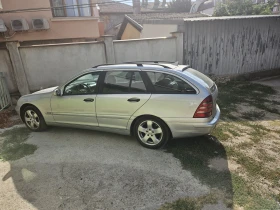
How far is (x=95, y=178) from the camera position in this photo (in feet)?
10.6

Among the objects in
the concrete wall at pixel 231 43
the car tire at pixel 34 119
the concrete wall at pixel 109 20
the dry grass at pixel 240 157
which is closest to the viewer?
the dry grass at pixel 240 157

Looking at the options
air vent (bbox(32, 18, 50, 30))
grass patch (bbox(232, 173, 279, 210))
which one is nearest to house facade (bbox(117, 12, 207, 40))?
air vent (bbox(32, 18, 50, 30))

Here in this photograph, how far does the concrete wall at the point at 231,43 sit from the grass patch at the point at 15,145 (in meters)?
6.33

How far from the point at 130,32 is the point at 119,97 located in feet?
43.5

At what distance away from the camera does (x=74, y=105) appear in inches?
168

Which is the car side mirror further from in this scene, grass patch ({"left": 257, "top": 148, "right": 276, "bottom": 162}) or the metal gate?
grass patch ({"left": 257, "top": 148, "right": 276, "bottom": 162})

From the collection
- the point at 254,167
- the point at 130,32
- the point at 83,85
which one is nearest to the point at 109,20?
the point at 130,32

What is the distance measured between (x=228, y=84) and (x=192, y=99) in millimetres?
5841

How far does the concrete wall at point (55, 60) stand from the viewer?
269 inches

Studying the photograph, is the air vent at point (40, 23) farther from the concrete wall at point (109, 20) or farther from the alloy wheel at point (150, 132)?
the concrete wall at point (109, 20)

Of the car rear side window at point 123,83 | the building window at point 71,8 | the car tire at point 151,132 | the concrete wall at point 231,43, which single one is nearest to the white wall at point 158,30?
the concrete wall at point 231,43

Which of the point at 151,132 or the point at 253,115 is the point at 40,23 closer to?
the point at 151,132

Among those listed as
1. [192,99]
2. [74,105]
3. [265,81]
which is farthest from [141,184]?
[265,81]

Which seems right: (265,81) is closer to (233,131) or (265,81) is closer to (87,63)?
(233,131)
